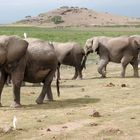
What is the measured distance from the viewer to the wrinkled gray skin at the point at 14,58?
15734 mm

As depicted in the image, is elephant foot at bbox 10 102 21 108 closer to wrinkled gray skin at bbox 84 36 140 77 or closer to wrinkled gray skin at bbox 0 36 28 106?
wrinkled gray skin at bbox 0 36 28 106

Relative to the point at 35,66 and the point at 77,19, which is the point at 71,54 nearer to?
the point at 35,66

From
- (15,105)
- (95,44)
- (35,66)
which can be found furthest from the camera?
(95,44)

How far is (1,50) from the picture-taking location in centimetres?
1562

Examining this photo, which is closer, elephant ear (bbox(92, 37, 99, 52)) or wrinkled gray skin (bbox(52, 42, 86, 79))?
elephant ear (bbox(92, 37, 99, 52))

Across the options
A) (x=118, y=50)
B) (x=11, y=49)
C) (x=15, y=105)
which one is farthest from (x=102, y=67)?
(x=11, y=49)

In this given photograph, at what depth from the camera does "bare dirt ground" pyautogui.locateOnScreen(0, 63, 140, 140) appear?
11656mm

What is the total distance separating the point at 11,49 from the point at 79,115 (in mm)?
3096

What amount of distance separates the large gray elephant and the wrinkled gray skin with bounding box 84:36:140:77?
9511 millimetres

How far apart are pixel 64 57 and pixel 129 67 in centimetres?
654

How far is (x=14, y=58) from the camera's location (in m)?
15.8

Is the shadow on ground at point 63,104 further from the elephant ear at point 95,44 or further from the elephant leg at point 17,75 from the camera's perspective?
the elephant ear at point 95,44

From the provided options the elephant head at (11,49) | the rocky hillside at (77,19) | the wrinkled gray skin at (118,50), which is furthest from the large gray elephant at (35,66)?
the rocky hillside at (77,19)

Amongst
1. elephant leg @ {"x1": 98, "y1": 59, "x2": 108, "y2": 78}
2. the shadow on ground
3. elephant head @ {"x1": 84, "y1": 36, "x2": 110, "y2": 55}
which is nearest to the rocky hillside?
elephant head @ {"x1": 84, "y1": 36, "x2": 110, "y2": 55}
